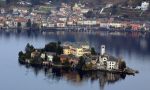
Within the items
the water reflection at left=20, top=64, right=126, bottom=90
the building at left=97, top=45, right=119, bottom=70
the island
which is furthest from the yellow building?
the water reflection at left=20, top=64, right=126, bottom=90

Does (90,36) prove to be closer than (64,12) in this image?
Yes

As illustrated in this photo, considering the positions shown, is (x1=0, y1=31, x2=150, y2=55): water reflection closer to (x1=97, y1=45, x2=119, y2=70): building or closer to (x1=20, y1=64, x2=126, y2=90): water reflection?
(x1=97, y1=45, x2=119, y2=70): building

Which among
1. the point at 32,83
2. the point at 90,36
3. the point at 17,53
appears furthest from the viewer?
the point at 90,36

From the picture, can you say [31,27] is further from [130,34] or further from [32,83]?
[32,83]

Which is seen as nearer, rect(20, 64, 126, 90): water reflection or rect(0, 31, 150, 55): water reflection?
rect(20, 64, 126, 90): water reflection

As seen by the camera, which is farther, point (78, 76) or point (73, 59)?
point (73, 59)

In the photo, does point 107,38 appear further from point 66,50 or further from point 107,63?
Answer: point 107,63

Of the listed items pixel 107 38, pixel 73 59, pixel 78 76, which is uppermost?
pixel 73 59

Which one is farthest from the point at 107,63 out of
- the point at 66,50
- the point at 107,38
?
the point at 107,38

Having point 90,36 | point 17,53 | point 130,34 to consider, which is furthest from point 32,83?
point 130,34
